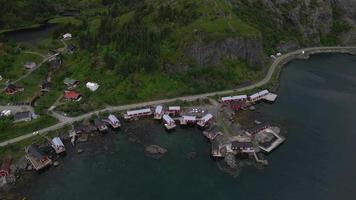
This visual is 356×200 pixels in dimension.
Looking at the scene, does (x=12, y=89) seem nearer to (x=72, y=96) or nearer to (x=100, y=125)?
(x=72, y=96)

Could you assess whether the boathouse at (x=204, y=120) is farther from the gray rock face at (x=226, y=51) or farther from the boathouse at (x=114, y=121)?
the gray rock face at (x=226, y=51)

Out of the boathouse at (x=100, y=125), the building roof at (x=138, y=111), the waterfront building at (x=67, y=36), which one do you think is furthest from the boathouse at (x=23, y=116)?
the waterfront building at (x=67, y=36)

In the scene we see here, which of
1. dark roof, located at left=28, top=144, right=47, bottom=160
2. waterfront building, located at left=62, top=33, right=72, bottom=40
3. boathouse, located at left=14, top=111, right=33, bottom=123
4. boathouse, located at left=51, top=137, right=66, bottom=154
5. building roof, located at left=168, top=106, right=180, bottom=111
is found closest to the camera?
dark roof, located at left=28, top=144, right=47, bottom=160

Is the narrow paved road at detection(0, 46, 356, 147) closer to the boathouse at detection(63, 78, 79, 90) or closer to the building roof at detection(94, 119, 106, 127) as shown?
the building roof at detection(94, 119, 106, 127)

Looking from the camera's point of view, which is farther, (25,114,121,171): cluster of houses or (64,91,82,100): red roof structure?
(64,91,82,100): red roof structure

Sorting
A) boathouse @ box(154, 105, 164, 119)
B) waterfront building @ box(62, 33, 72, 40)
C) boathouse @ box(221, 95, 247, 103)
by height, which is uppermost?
waterfront building @ box(62, 33, 72, 40)

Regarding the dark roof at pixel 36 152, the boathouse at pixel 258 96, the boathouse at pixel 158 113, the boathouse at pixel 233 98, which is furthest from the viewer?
the boathouse at pixel 258 96

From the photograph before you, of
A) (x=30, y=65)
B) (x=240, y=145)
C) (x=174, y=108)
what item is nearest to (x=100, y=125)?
(x=174, y=108)

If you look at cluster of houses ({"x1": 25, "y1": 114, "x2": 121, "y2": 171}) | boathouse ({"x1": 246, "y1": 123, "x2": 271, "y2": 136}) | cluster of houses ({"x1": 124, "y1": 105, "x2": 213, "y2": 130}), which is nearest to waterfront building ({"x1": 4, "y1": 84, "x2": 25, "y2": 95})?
cluster of houses ({"x1": 25, "y1": 114, "x2": 121, "y2": 171})
